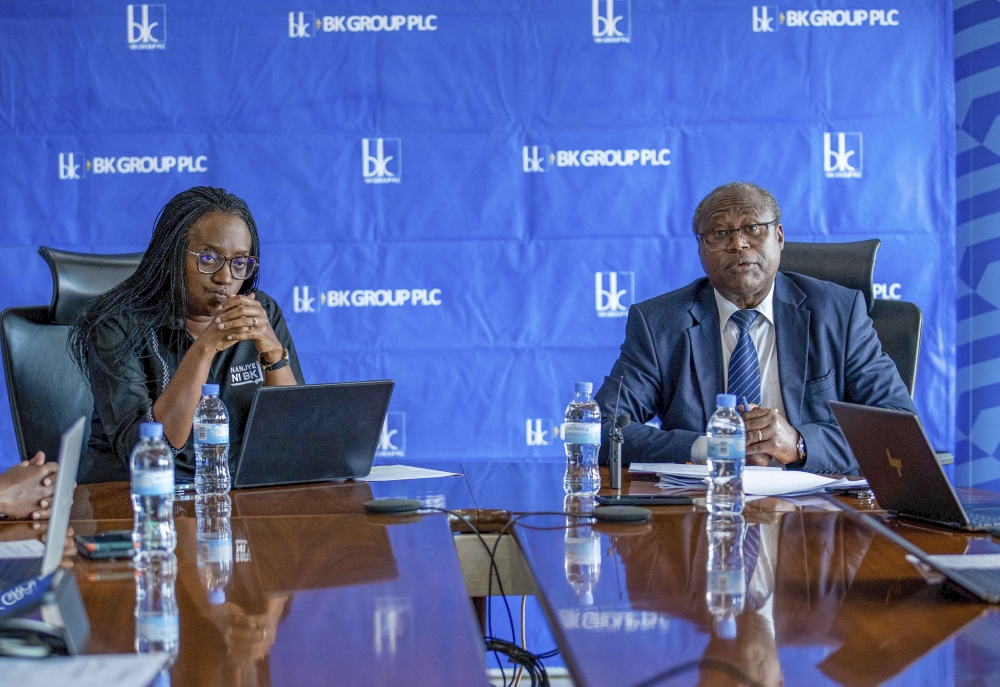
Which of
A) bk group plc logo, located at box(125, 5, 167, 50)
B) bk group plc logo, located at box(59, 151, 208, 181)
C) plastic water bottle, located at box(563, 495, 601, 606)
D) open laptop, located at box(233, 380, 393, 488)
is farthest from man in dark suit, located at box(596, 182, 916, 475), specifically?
bk group plc logo, located at box(125, 5, 167, 50)

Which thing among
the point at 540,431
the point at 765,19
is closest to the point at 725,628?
the point at 540,431

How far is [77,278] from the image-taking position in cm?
243

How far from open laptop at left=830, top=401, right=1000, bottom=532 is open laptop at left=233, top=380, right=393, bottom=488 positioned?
0.88 metres

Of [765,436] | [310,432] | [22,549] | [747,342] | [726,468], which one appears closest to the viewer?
[22,549]

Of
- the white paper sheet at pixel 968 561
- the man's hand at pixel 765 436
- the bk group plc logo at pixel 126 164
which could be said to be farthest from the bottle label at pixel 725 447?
the bk group plc logo at pixel 126 164

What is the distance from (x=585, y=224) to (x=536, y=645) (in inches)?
58.0

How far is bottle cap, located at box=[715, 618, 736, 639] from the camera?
2.94 ft

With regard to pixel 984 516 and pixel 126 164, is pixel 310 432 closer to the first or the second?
pixel 984 516

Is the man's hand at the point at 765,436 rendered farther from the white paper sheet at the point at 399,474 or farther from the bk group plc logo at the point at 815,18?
the bk group plc logo at the point at 815,18

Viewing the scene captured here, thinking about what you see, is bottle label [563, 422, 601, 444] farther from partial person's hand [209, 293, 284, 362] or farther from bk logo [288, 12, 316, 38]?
bk logo [288, 12, 316, 38]

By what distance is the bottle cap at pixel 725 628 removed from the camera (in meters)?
0.90

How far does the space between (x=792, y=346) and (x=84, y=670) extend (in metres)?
2.00

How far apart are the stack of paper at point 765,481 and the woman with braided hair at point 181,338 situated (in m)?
0.97

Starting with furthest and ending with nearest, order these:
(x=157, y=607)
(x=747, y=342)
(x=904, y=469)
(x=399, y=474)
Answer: (x=747, y=342) < (x=399, y=474) < (x=904, y=469) < (x=157, y=607)
